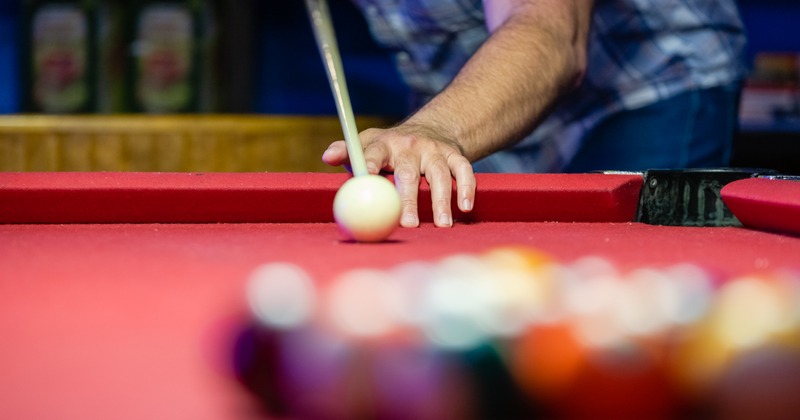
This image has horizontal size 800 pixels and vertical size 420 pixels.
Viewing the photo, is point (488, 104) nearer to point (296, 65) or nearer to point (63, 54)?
point (296, 65)

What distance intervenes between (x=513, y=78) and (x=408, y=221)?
805 millimetres

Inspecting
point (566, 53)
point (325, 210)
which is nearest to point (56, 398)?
point (325, 210)

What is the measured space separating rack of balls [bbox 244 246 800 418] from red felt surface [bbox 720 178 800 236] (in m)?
0.61

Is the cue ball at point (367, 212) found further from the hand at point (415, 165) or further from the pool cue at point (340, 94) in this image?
the hand at point (415, 165)

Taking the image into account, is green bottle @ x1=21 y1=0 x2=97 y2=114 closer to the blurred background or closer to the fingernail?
the blurred background

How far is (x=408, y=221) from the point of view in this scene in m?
1.59

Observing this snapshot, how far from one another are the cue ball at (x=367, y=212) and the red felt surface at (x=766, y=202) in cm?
61

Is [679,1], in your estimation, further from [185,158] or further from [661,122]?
[185,158]

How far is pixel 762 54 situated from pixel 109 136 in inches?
127

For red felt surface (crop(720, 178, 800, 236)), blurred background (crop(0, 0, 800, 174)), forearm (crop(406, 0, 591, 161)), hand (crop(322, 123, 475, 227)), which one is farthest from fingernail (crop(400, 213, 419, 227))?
blurred background (crop(0, 0, 800, 174))

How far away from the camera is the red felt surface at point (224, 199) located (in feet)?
5.07

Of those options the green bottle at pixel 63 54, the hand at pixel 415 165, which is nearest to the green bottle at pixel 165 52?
the green bottle at pixel 63 54

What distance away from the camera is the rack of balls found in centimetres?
68

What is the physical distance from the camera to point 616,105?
313 cm
